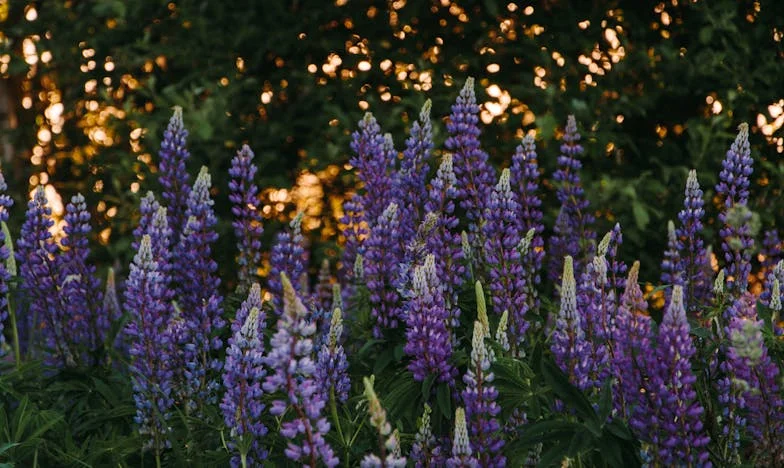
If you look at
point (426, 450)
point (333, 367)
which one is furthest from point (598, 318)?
point (333, 367)

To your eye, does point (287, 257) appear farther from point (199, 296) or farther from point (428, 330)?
point (428, 330)

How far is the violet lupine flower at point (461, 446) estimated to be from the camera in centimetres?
248

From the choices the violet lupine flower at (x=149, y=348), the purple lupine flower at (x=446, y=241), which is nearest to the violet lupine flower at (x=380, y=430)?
the purple lupine flower at (x=446, y=241)

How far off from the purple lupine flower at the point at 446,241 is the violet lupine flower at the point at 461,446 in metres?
0.73

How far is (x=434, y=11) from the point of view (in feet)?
21.7

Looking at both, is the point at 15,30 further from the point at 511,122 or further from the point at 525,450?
the point at 525,450

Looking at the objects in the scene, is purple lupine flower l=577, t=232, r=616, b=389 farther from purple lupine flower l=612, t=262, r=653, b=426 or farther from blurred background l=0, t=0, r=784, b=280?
blurred background l=0, t=0, r=784, b=280

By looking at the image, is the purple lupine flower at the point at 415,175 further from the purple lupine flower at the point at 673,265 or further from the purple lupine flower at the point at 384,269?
the purple lupine flower at the point at 673,265

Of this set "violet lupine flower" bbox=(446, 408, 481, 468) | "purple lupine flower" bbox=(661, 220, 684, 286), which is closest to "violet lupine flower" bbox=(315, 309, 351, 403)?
"violet lupine flower" bbox=(446, 408, 481, 468)

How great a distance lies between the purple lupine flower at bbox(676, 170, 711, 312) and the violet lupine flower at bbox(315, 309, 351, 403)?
123 cm

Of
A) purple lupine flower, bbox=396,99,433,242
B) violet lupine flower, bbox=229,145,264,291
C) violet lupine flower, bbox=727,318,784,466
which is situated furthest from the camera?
violet lupine flower, bbox=229,145,264,291

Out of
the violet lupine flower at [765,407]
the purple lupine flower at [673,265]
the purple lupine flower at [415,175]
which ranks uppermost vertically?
the purple lupine flower at [415,175]

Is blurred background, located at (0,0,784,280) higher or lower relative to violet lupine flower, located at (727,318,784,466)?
higher

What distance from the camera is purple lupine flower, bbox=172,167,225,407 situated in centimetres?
368
